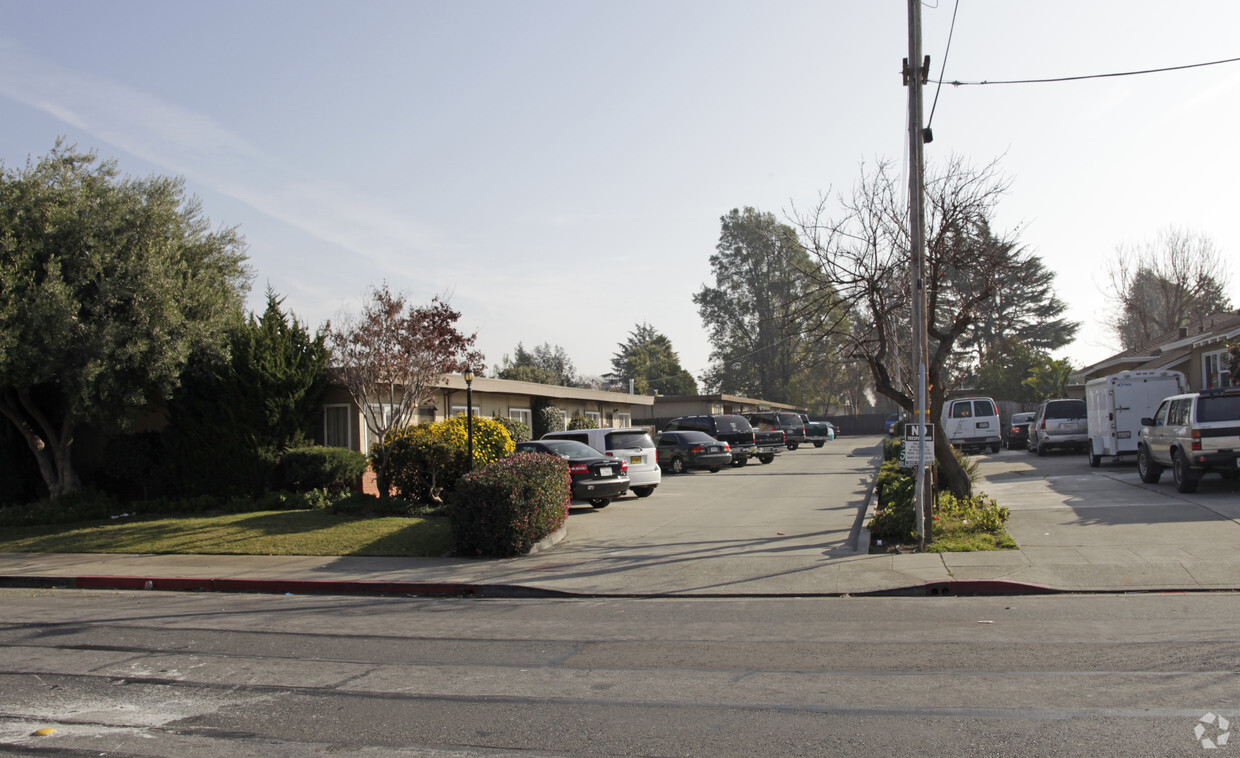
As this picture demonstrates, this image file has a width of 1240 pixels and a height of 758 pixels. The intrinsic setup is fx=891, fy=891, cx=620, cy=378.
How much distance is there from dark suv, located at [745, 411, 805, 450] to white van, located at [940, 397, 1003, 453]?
10360 millimetres

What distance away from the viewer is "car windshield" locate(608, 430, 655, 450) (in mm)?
21125

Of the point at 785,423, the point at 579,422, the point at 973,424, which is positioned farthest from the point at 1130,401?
the point at 785,423

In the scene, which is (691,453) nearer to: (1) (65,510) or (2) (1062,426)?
(2) (1062,426)

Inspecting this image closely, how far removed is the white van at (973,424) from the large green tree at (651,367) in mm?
52130

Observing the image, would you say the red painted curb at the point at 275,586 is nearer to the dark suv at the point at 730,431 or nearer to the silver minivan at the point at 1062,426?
the dark suv at the point at 730,431

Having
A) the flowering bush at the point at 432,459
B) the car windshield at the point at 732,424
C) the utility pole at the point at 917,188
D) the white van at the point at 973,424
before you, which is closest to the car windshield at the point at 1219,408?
the utility pole at the point at 917,188

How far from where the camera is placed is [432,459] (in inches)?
663

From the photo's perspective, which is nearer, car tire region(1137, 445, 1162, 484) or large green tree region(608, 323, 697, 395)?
car tire region(1137, 445, 1162, 484)

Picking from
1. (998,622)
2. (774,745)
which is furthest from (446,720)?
(998,622)

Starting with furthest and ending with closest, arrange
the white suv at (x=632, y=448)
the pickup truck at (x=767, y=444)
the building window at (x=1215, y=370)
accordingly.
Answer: the pickup truck at (x=767, y=444)
the building window at (x=1215, y=370)
the white suv at (x=632, y=448)

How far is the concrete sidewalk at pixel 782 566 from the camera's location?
33.1 ft

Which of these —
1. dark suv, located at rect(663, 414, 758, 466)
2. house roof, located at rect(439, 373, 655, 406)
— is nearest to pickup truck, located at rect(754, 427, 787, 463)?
dark suv, located at rect(663, 414, 758, 466)

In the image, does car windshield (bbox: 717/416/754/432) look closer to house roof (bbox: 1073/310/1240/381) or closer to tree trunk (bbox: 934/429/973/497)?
house roof (bbox: 1073/310/1240/381)

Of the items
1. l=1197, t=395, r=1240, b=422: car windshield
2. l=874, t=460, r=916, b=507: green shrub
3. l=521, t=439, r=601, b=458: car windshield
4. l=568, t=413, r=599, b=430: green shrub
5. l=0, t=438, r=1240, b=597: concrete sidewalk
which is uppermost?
l=568, t=413, r=599, b=430: green shrub
